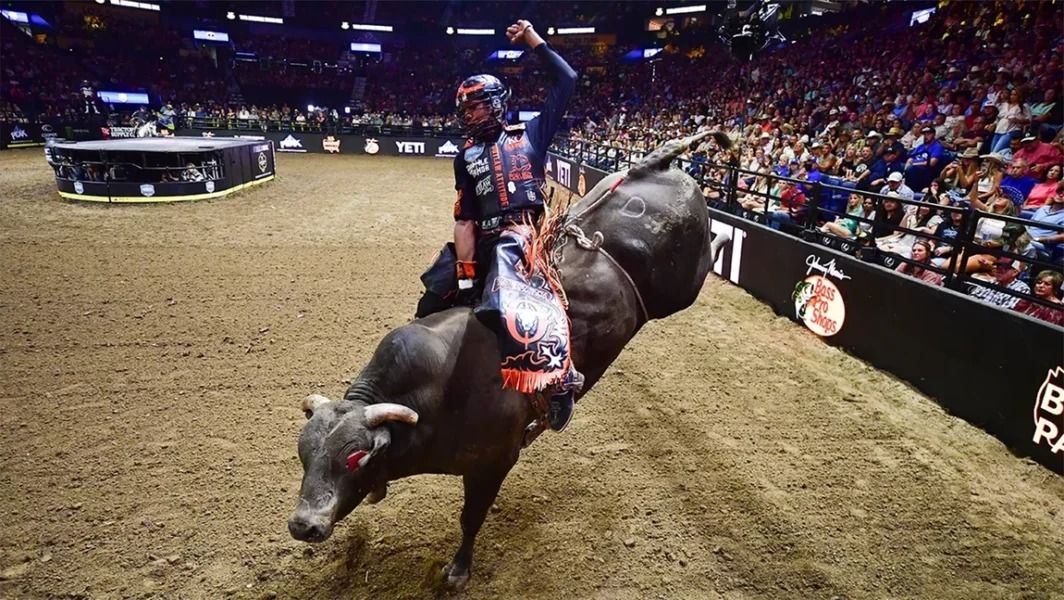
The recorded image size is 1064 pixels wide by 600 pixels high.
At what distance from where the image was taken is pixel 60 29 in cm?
3403

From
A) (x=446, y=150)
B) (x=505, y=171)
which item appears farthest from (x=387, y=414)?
(x=446, y=150)

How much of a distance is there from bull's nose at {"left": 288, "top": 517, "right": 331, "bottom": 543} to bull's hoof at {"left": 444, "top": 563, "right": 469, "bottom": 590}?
3.48 feet

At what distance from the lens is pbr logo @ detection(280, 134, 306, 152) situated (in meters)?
27.2

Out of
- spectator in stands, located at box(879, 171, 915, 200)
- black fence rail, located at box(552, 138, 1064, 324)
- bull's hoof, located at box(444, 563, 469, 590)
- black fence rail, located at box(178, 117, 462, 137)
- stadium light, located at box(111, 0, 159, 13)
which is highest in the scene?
stadium light, located at box(111, 0, 159, 13)

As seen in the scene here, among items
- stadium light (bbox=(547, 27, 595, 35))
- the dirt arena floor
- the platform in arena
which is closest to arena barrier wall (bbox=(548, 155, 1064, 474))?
the dirt arena floor

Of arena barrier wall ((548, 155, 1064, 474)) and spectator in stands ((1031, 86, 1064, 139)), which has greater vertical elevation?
spectator in stands ((1031, 86, 1064, 139))

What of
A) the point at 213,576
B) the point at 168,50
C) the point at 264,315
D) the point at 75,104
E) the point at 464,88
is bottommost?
the point at 213,576

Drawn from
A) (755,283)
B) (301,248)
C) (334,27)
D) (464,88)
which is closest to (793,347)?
(755,283)

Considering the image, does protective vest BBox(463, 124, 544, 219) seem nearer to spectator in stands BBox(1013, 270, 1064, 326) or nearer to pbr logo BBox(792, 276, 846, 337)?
spectator in stands BBox(1013, 270, 1064, 326)

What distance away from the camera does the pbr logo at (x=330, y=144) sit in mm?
27438

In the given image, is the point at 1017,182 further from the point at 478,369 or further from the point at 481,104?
the point at 478,369

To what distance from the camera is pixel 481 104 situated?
315cm

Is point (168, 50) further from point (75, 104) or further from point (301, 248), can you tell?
point (301, 248)

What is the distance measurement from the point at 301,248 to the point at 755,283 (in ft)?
24.2
